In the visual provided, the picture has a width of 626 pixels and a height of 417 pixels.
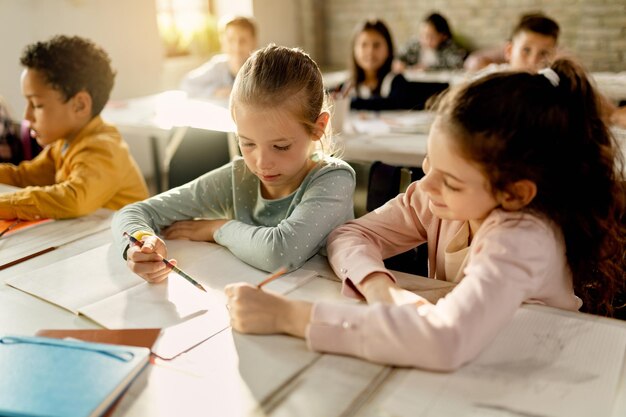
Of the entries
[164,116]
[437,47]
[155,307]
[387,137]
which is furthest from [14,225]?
[437,47]

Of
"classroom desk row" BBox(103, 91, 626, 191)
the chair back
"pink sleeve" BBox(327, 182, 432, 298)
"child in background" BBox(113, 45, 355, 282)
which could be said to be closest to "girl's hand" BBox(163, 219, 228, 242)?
"child in background" BBox(113, 45, 355, 282)

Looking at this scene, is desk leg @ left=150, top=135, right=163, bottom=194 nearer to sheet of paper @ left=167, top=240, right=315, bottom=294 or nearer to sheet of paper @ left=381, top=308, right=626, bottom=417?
sheet of paper @ left=167, top=240, right=315, bottom=294

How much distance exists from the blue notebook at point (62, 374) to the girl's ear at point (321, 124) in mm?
664

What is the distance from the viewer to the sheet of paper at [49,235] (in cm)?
135

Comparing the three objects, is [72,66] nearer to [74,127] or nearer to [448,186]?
[74,127]

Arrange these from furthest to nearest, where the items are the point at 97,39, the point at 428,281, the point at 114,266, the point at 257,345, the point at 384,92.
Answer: the point at 97,39, the point at 384,92, the point at 114,266, the point at 428,281, the point at 257,345

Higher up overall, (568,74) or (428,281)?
(568,74)

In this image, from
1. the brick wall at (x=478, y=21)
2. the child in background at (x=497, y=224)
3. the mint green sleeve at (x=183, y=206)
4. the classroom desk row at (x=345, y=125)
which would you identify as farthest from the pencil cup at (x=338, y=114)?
the brick wall at (x=478, y=21)

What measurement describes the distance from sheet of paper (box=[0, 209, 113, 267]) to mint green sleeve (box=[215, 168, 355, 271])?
38 cm

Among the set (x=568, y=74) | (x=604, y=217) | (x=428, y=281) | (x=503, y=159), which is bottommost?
(x=428, y=281)

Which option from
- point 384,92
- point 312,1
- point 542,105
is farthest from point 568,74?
point 312,1

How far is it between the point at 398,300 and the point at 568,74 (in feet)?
1.44

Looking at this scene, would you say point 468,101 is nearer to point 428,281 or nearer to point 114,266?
point 428,281

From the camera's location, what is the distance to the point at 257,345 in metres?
0.90
